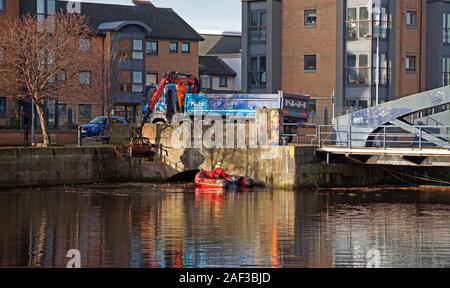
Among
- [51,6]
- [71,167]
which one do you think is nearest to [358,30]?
[51,6]

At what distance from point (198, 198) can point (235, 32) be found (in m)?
74.6

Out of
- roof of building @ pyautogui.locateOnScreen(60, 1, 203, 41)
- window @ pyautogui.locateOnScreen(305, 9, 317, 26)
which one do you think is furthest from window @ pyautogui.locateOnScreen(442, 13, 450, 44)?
roof of building @ pyautogui.locateOnScreen(60, 1, 203, 41)

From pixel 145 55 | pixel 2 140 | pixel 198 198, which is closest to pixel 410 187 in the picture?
pixel 198 198

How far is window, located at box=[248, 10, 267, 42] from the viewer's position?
7488cm

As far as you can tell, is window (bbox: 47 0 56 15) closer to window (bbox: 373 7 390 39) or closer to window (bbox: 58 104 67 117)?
window (bbox: 58 104 67 117)

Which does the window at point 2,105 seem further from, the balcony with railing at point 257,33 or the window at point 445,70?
the window at point 445,70

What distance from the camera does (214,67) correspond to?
341 ft

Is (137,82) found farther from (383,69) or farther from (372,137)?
(372,137)

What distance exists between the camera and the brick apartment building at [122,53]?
74.8m

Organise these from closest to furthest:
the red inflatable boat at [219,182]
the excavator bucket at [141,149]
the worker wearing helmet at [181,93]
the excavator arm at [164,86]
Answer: the red inflatable boat at [219,182]
the excavator bucket at [141,149]
the worker wearing helmet at [181,93]
the excavator arm at [164,86]

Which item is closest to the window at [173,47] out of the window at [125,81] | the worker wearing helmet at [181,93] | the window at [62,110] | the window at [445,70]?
the window at [125,81]

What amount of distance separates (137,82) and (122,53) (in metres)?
4.25

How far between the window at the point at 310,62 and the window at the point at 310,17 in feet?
7.95

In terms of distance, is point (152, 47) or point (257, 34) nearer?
point (257, 34)
